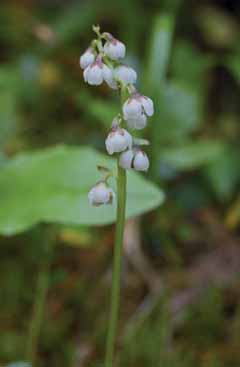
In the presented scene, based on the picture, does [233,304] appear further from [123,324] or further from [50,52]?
[50,52]

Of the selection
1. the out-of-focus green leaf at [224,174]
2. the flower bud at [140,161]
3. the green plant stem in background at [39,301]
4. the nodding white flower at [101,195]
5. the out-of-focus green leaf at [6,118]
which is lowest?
the green plant stem in background at [39,301]

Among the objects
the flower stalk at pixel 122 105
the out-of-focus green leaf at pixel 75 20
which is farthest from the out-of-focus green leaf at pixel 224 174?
the flower stalk at pixel 122 105

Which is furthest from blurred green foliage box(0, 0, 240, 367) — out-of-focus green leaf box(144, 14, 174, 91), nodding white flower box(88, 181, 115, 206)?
nodding white flower box(88, 181, 115, 206)

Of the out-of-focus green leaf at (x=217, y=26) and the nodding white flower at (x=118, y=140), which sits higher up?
the nodding white flower at (x=118, y=140)

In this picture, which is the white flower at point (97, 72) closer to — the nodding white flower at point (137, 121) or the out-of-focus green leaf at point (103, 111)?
the nodding white flower at point (137, 121)

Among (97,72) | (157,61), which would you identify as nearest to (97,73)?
(97,72)

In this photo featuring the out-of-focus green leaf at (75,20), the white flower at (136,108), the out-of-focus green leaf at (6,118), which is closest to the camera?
the white flower at (136,108)

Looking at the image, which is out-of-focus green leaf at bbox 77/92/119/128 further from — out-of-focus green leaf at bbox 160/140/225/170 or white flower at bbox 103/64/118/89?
white flower at bbox 103/64/118/89

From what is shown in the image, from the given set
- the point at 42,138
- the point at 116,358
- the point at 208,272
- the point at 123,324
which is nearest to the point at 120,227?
the point at 116,358
